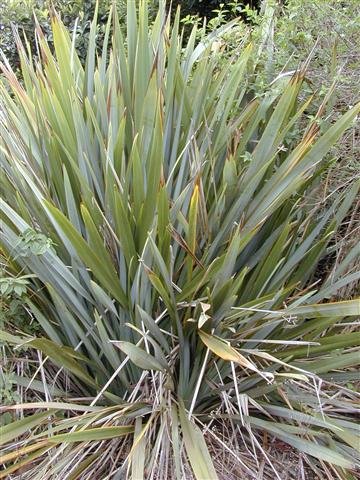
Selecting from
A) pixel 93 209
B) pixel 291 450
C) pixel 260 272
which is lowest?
pixel 291 450

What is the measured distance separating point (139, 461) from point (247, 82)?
1840mm

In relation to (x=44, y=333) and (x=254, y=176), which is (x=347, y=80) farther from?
(x=44, y=333)

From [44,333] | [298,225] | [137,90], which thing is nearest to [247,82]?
[137,90]

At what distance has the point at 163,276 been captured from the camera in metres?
1.84

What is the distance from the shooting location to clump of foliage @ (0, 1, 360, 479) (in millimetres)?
1794

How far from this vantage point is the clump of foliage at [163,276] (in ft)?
5.89

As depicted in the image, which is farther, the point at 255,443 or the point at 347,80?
the point at 347,80

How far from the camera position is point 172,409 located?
186 cm

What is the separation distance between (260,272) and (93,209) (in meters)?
0.69

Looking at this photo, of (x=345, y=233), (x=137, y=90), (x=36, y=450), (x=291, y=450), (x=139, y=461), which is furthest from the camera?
(x=345, y=233)

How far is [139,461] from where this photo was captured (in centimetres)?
162

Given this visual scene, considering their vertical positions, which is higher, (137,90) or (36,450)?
(137,90)

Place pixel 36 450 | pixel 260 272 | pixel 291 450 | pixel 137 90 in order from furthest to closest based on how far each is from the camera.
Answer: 1. pixel 137 90
2. pixel 260 272
3. pixel 291 450
4. pixel 36 450

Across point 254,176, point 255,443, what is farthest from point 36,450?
point 254,176
